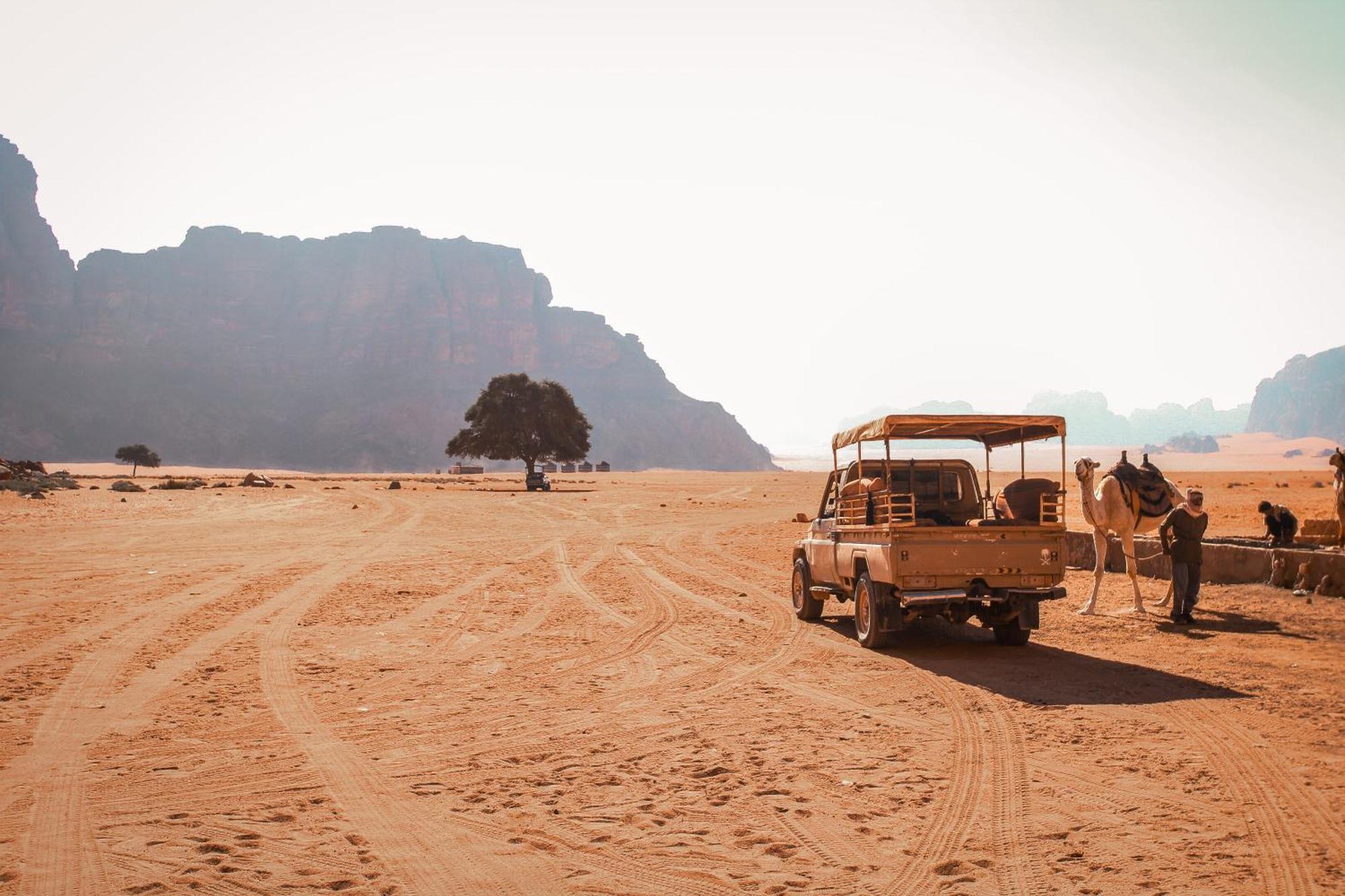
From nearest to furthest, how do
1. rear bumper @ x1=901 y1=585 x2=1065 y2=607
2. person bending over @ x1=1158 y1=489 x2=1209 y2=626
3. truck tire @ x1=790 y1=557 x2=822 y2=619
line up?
rear bumper @ x1=901 y1=585 x2=1065 y2=607 < person bending over @ x1=1158 y1=489 x2=1209 y2=626 < truck tire @ x1=790 y1=557 x2=822 y2=619

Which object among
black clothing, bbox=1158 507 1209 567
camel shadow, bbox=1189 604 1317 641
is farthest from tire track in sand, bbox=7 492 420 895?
camel shadow, bbox=1189 604 1317 641

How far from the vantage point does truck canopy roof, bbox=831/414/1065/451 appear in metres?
11.9

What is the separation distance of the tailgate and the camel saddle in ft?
13.1

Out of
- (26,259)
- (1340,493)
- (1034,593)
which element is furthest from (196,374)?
(1034,593)

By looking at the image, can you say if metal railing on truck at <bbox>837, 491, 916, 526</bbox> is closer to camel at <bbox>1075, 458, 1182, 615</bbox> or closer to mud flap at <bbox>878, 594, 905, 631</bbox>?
mud flap at <bbox>878, 594, 905, 631</bbox>

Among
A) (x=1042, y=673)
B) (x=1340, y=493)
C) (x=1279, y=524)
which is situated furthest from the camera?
(x=1279, y=524)

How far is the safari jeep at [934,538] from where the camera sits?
436 inches

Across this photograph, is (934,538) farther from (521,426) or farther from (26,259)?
(26,259)

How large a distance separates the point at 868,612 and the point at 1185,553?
187 inches

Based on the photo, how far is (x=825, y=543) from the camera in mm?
13477

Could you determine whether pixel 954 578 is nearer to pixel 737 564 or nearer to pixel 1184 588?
pixel 1184 588

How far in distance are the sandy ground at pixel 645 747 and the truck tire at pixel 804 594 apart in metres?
0.38

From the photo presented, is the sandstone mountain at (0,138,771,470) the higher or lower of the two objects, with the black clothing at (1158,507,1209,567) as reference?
higher

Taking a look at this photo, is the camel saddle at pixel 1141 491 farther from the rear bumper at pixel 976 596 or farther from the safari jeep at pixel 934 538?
the rear bumper at pixel 976 596
